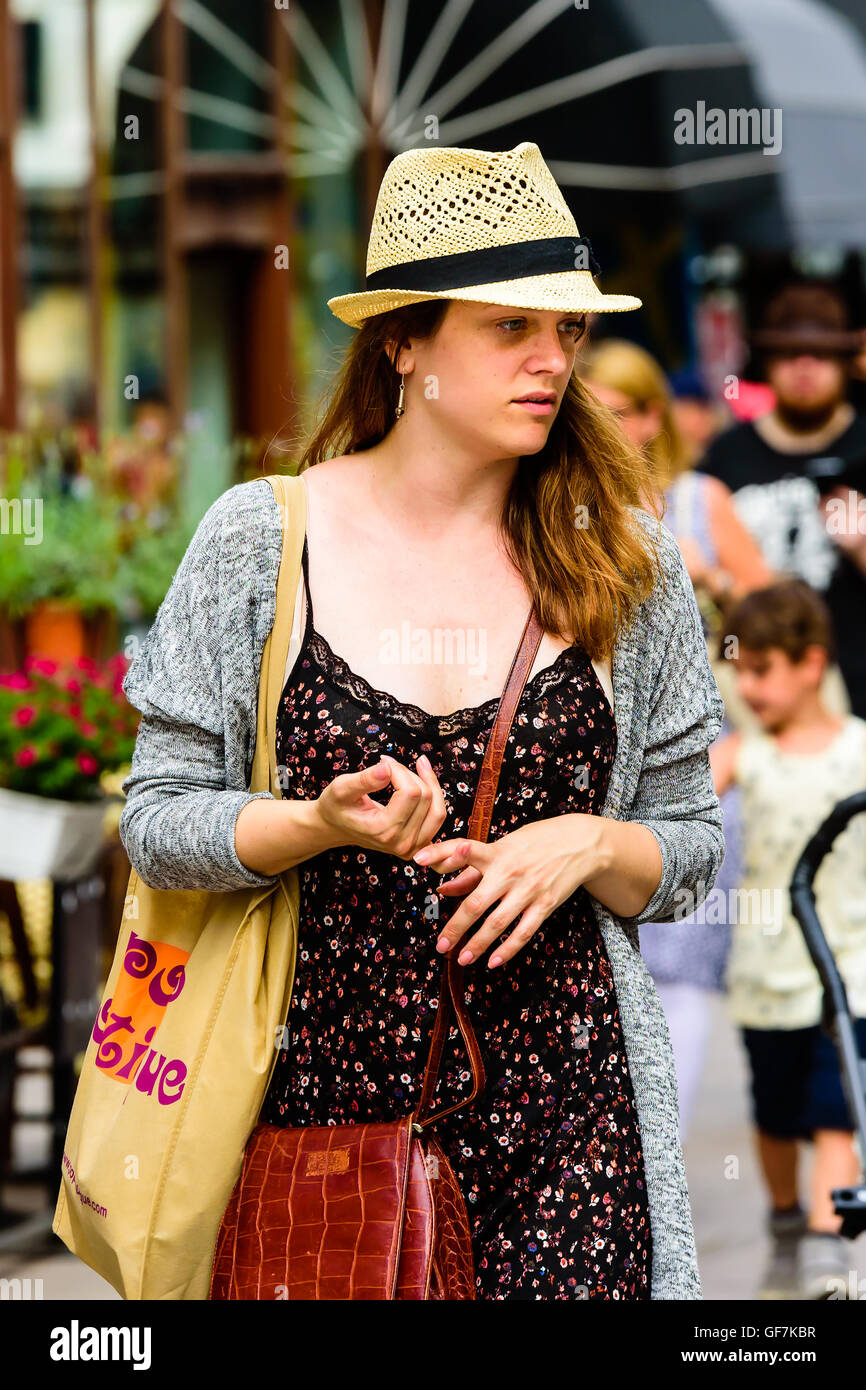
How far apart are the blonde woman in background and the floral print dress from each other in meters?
2.91

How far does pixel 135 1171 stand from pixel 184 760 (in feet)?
1.69

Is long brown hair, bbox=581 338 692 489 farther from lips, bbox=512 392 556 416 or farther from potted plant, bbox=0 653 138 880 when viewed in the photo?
lips, bbox=512 392 556 416

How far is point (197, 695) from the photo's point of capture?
2.69m

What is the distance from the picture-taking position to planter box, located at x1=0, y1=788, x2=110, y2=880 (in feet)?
17.0

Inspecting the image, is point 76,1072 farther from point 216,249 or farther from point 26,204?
point 216,249

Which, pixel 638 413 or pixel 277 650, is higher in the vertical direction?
pixel 638 413

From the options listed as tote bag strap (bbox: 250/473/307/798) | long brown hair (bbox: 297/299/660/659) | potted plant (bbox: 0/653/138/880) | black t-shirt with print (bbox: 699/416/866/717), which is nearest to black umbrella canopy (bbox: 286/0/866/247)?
black t-shirt with print (bbox: 699/416/866/717)

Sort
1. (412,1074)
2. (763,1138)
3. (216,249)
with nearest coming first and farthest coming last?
(412,1074), (763,1138), (216,249)

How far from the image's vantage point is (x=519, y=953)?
269 cm

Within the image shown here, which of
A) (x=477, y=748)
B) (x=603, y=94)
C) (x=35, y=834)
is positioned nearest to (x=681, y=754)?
(x=477, y=748)

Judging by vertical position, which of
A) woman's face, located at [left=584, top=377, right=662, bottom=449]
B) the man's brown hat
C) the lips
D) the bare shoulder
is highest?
the man's brown hat

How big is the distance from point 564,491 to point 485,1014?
0.70 meters

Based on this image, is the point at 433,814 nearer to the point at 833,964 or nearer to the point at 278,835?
the point at 278,835
